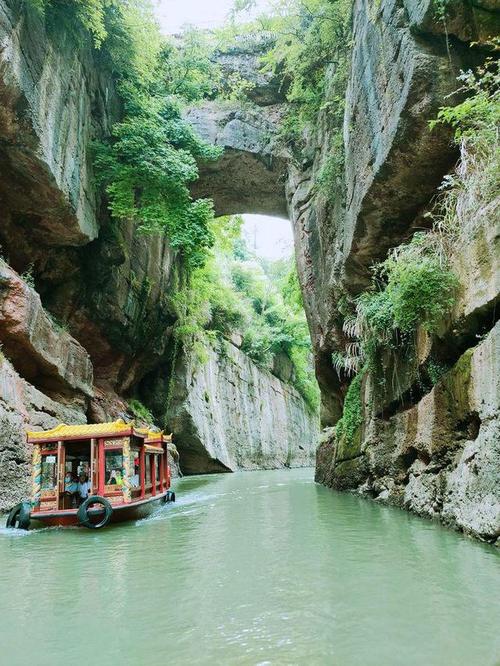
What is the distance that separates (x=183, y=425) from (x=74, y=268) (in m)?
9.49

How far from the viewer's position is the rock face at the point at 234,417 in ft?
76.0

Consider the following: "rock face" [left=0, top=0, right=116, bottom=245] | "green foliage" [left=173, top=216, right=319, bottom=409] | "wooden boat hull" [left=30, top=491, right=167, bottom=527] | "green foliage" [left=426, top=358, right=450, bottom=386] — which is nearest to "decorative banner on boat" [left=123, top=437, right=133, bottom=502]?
"wooden boat hull" [left=30, top=491, right=167, bottom=527]

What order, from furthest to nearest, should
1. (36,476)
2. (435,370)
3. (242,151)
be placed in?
(242,151) → (36,476) → (435,370)

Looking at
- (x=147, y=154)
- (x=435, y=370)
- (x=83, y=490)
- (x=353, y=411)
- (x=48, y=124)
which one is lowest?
(x=83, y=490)

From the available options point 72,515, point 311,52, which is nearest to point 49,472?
point 72,515

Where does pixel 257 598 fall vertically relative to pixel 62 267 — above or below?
below

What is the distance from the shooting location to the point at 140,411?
67.0ft

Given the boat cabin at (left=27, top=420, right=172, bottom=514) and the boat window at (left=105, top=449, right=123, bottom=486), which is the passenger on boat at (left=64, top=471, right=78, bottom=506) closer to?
the boat cabin at (left=27, top=420, right=172, bottom=514)

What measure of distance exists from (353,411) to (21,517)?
24.0 feet

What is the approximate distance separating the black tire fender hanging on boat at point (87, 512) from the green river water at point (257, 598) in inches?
27.7

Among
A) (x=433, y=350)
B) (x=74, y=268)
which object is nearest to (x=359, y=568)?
Result: (x=433, y=350)

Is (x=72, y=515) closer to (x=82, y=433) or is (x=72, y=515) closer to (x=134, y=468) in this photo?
(x=82, y=433)

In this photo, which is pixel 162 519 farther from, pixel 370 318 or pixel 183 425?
pixel 183 425

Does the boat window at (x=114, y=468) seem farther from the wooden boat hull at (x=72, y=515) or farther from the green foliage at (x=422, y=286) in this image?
the green foliage at (x=422, y=286)
